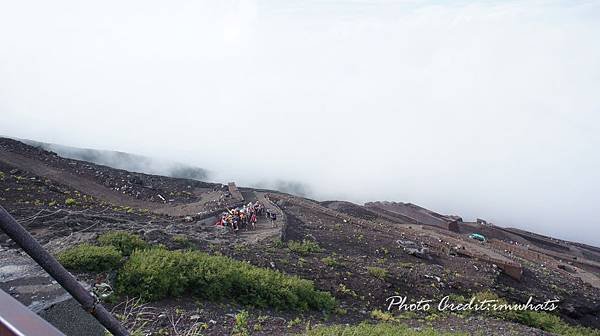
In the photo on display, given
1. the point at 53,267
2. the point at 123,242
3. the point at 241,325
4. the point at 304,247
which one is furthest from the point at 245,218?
the point at 53,267

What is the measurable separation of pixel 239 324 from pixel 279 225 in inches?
372

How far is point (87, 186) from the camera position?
20062 millimetres

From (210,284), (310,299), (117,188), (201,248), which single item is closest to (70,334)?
(210,284)

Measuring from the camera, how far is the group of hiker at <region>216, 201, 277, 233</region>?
14773 mm

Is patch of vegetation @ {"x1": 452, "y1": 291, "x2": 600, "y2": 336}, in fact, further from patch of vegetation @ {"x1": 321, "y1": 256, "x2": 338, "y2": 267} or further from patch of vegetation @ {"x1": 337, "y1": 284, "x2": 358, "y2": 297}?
patch of vegetation @ {"x1": 321, "y1": 256, "x2": 338, "y2": 267}

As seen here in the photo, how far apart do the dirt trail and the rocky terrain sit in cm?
9

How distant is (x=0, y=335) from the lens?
0.93 metres

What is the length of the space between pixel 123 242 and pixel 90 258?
122cm

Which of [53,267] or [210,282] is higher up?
[53,267]

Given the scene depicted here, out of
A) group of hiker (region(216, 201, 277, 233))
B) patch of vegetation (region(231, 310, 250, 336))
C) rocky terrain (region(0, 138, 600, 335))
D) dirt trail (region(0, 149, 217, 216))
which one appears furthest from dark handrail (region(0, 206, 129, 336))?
dirt trail (region(0, 149, 217, 216))

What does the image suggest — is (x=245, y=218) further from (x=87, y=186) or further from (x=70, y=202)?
(x=87, y=186)

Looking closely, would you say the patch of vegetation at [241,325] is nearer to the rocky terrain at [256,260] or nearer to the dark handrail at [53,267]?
the rocky terrain at [256,260]

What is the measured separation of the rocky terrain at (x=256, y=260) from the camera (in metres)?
5.54

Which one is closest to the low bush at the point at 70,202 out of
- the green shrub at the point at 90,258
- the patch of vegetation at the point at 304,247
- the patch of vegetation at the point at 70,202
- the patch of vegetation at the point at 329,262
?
the patch of vegetation at the point at 70,202
